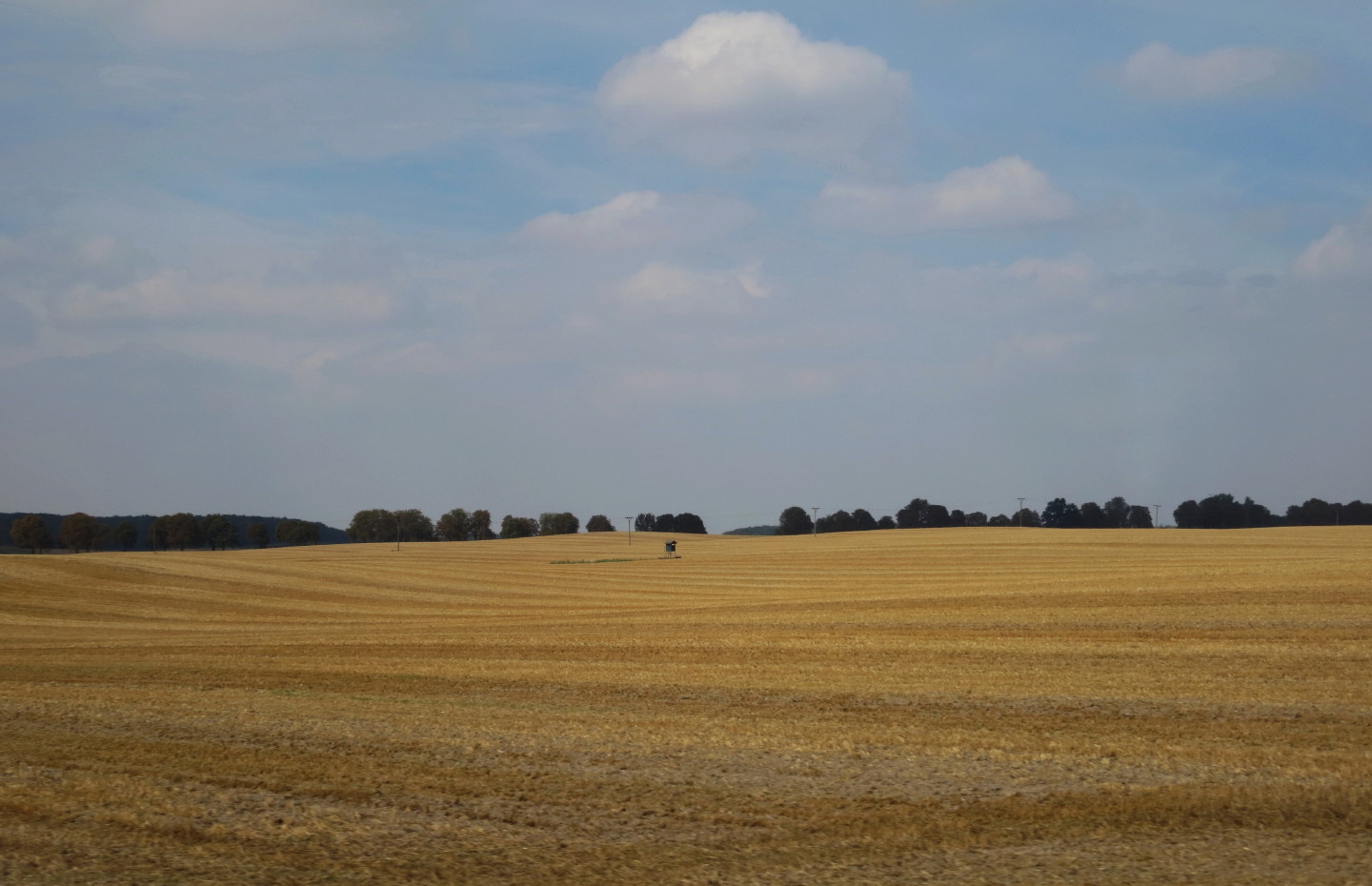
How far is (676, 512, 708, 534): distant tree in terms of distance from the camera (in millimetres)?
172625

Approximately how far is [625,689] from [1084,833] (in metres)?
9.40

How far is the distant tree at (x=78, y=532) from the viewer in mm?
129500

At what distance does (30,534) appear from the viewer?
125312 millimetres

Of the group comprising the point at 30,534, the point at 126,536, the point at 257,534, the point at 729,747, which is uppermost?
the point at 30,534

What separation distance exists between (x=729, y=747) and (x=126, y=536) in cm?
15672

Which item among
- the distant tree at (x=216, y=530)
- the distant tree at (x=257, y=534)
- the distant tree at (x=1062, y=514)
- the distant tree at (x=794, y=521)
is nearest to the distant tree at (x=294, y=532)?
the distant tree at (x=257, y=534)

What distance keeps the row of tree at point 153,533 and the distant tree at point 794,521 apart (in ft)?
228

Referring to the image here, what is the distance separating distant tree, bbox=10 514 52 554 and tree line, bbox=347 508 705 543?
36.9 m

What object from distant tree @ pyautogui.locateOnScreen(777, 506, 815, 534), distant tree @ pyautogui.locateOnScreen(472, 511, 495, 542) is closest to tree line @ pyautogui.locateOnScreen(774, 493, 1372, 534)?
distant tree @ pyautogui.locateOnScreen(777, 506, 815, 534)

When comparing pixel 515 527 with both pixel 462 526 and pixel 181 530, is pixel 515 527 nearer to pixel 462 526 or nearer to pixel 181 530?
pixel 462 526

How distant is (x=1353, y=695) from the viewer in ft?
47.7

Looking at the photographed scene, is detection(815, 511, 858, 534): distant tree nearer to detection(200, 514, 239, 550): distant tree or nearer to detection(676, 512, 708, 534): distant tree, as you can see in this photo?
detection(676, 512, 708, 534): distant tree

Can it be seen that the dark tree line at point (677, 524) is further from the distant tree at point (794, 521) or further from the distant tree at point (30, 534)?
the distant tree at point (30, 534)

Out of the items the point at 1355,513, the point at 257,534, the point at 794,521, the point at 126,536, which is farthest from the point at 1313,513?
the point at 126,536
